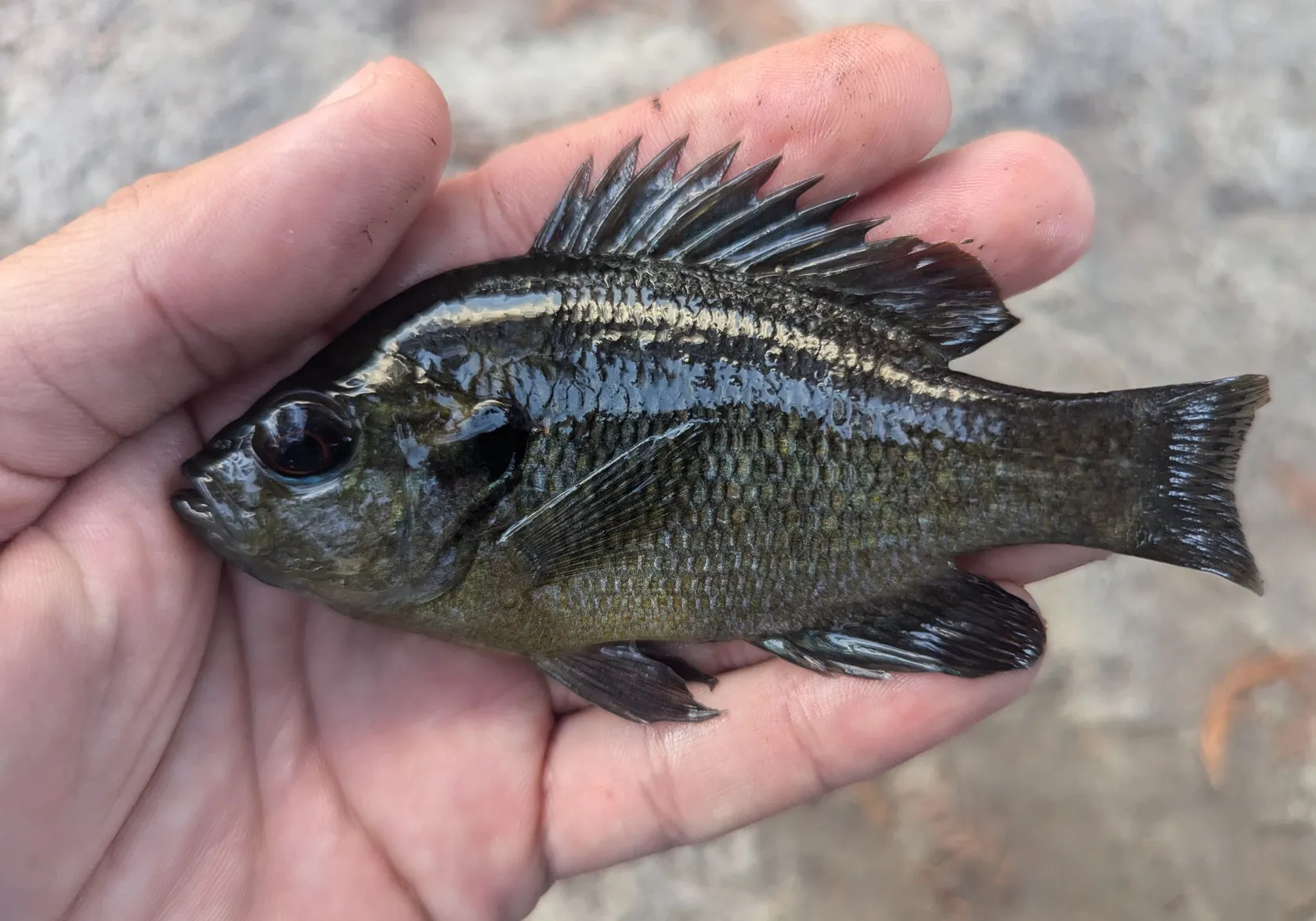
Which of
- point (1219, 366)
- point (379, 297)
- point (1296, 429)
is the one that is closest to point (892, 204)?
point (379, 297)

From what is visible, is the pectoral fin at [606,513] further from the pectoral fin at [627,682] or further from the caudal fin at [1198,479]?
the caudal fin at [1198,479]

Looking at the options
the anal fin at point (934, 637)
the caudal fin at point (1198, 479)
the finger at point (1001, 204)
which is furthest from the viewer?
the finger at point (1001, 204)

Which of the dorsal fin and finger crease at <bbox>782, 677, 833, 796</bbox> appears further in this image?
finger crease at <bbox>782, 677, 833, 796</bbox>

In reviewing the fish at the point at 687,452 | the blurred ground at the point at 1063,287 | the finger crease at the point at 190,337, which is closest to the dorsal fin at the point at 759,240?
the fish at the point at 687,452

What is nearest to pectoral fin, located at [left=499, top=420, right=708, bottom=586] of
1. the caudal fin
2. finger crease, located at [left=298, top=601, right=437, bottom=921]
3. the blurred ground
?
finger crease, located at [left=298, top=601, right=437, bottom=921]

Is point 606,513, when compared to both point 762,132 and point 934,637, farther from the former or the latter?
point 762,132

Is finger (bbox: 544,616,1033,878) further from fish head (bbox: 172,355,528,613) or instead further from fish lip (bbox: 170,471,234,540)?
fish lip (bbox: 170,471,234,540)

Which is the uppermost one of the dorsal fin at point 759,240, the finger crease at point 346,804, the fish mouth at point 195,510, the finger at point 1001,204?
the finger at point 1001,204

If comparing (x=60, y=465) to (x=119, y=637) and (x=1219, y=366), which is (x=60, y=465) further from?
(x=1219, y=366)
